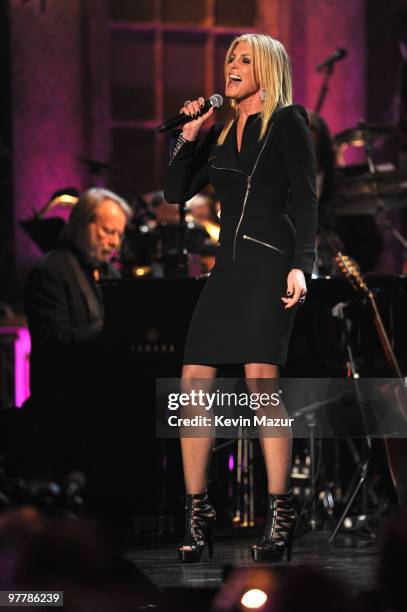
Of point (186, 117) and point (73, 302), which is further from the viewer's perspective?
point (73, 302)

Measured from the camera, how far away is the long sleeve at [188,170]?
3.81 metres

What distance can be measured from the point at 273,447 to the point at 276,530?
0.25 metres

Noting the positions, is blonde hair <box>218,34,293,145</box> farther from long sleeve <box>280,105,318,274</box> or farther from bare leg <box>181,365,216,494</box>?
bare leg <box>181,365,216,494</box>

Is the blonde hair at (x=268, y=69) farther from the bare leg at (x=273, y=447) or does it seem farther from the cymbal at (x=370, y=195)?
the cymbal at (x=370, y=195)

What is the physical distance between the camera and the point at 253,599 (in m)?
1.83

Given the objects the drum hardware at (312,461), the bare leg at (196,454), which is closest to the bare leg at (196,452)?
the bare leg at (196,454)

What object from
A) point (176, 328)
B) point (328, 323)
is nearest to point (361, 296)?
point (328, 323)

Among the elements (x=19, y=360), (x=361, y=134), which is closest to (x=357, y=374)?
(x=361, y=134)

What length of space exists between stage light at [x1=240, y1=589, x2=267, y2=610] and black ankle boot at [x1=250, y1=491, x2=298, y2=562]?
6.04 feet

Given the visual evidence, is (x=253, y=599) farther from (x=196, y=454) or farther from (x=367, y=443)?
(x=367, y=443)


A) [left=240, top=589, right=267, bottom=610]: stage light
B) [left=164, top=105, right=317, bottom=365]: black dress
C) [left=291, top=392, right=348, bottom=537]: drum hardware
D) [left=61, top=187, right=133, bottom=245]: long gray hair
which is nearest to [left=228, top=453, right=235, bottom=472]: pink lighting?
[left=291, top=392, right=348, bottom=537]: drum hardware

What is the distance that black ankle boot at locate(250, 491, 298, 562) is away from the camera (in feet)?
12.0

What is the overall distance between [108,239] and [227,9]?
2634 millimetres

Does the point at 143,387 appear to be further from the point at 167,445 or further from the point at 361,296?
the point at 361,296
